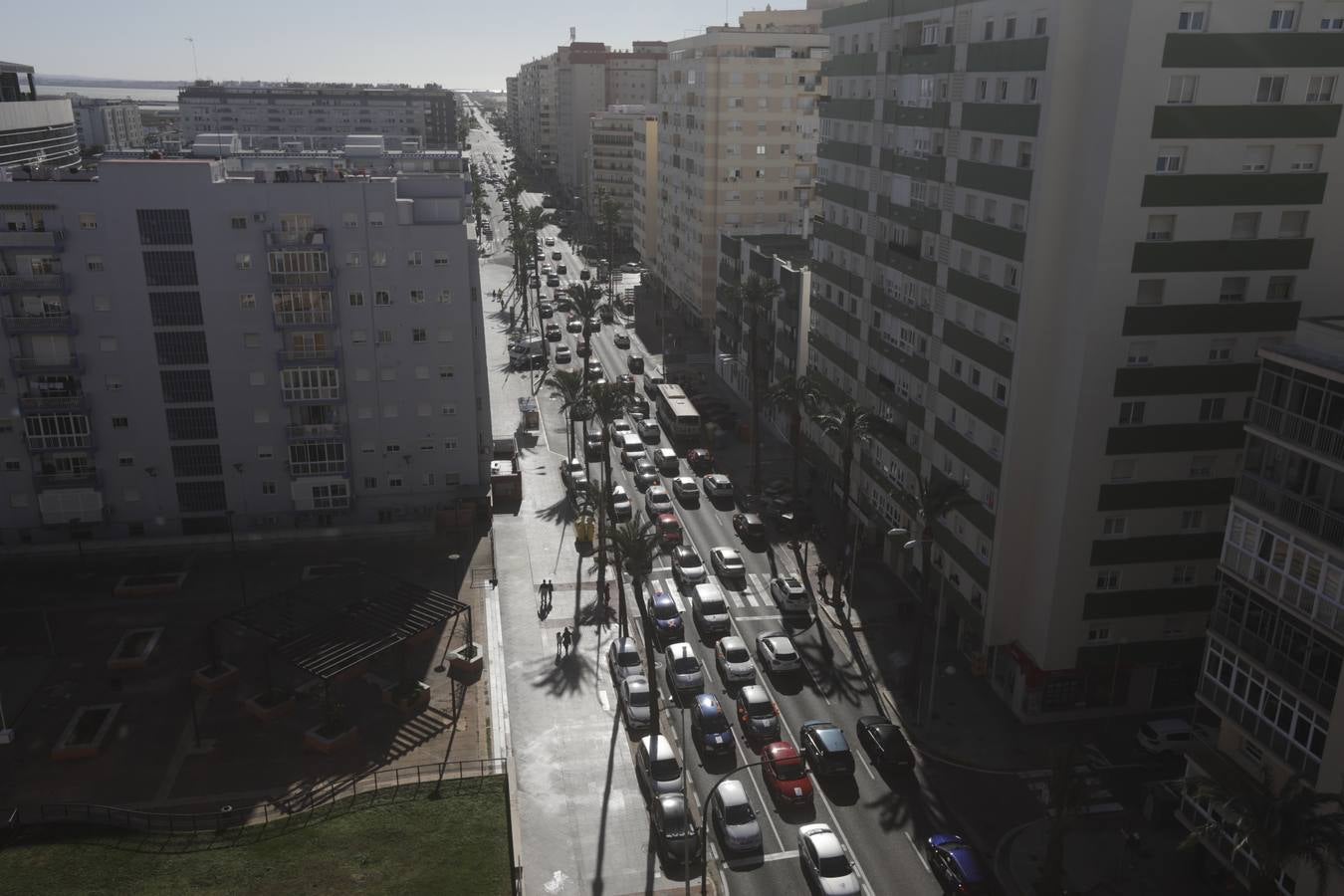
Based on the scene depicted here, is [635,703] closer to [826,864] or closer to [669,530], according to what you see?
[826,864]

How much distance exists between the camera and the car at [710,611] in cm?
6106

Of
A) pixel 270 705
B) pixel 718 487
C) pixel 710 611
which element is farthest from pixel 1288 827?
pixel 718 487

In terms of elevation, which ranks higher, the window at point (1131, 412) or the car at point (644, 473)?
the window at point (1131, 412)

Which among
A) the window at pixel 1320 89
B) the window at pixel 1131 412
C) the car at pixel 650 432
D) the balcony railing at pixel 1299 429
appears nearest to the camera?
the balcony railing at pixel 1299 429

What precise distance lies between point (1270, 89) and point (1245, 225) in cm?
581

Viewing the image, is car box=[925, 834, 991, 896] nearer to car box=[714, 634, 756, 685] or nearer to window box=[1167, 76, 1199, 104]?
car box=[714, 634, 756, 685]

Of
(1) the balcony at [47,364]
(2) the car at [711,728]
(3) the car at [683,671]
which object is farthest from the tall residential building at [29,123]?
(2) the car at [711,728]

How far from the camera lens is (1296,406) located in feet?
119

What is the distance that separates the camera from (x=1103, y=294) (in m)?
45.9

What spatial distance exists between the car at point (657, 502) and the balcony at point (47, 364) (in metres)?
40.7

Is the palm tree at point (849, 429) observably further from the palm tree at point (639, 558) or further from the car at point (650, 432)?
the car at point (650, 432)

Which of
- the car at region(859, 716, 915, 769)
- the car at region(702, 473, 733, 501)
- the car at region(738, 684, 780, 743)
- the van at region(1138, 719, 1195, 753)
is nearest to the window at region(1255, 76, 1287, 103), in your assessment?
the van at region(1138, 719, 1195, 753)

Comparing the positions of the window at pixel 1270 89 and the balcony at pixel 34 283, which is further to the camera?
the balcony at pixel 34 283

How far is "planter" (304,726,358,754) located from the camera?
164 ft
